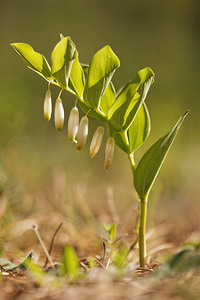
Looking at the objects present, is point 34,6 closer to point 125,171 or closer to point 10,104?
point 125,171

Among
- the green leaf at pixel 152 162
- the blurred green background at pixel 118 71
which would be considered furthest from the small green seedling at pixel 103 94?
the blurred green background at pixel 118 71

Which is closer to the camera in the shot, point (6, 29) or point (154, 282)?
point (154, 282)

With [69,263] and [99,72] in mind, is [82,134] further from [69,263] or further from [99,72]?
[69,263]

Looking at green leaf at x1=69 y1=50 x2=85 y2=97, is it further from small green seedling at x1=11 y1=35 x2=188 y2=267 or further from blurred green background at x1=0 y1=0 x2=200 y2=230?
blurred green background at x1=0 y1=0 x2=200 y2=230

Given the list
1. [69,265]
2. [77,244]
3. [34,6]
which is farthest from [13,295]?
[34,6]

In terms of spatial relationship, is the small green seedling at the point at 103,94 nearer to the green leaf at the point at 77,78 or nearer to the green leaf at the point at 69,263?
the green leaf at the point at 77,78

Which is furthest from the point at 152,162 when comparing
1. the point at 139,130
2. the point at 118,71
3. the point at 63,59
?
the point at 118,71
